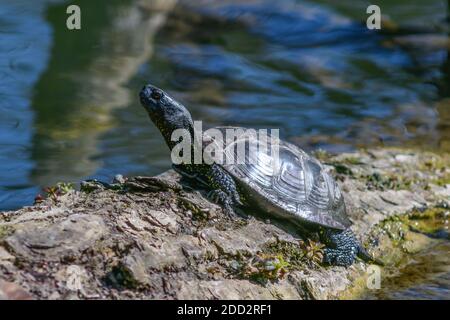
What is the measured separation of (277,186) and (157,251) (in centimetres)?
112

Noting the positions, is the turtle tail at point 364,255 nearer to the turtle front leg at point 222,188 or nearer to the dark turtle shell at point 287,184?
the dark turtle shell at point 287,184

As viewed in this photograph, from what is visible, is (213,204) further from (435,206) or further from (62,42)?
(62,42)

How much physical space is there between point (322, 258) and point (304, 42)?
28.3ft

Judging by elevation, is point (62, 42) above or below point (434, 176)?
above

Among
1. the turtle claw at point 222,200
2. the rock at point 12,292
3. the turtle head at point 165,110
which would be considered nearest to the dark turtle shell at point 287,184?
the turtle claw at point 222,200

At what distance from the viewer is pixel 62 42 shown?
12453 mm

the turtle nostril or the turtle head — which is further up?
the turtle nostril

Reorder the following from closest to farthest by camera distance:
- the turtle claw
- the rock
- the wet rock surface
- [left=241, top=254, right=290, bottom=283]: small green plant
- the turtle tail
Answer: the rock → the wet rock surface → [left=241, top=254, right=290, bottom=283]: small green plant → the turtle claw → the turtle tail

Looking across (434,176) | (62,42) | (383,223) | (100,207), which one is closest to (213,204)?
(100,207)

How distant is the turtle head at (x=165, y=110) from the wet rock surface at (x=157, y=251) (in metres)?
0.35

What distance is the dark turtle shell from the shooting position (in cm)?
512

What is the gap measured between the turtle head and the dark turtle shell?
10.7 inches

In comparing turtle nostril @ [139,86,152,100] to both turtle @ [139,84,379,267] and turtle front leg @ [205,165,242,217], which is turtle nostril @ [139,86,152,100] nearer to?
turtle @ [139,84,379,267]

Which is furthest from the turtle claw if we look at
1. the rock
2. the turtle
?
the rock
